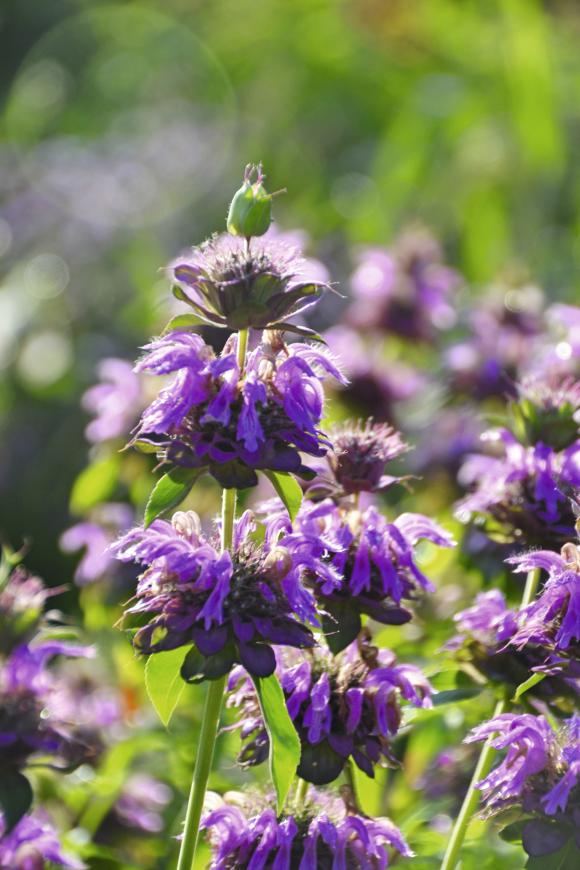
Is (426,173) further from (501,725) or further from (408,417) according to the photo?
(501,725)

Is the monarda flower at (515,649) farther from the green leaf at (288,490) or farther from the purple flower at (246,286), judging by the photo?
the purple flower at (246,286)

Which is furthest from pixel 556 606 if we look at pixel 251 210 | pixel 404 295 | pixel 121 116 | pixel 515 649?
pixel 121 116

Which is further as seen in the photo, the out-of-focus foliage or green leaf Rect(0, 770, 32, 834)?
the out-of-focus foliage

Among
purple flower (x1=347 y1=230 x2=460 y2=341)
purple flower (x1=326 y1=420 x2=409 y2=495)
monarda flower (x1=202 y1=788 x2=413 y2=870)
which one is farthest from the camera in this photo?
purple flower (x1=347 y1=230 x2=460 y2=341)

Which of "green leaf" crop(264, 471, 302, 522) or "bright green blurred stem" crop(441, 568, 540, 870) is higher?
"green leaf" crop(264, 471, 302, 522)

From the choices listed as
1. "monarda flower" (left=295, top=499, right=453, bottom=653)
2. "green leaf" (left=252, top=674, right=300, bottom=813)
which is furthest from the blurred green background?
"green leaf" (left=252, top=674, right=300, bottom=813)

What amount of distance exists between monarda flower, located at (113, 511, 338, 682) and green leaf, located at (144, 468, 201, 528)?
0.04 meters

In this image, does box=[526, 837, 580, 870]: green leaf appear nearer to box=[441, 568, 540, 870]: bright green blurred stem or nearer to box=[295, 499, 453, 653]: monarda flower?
box=[441, 568, 540, 870]: bright green blurred stem

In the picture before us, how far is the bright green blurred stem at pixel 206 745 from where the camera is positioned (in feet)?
4.22

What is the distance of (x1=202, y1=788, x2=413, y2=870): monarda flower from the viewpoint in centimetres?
132

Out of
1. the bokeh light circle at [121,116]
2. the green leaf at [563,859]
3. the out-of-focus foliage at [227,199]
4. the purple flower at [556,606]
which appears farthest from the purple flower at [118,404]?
the bokeh light circle at [121,116]

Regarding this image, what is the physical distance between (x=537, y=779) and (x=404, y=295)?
1.90 meters

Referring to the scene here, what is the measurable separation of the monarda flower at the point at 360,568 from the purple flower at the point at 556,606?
0.12 meters

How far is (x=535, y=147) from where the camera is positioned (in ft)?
16.7
